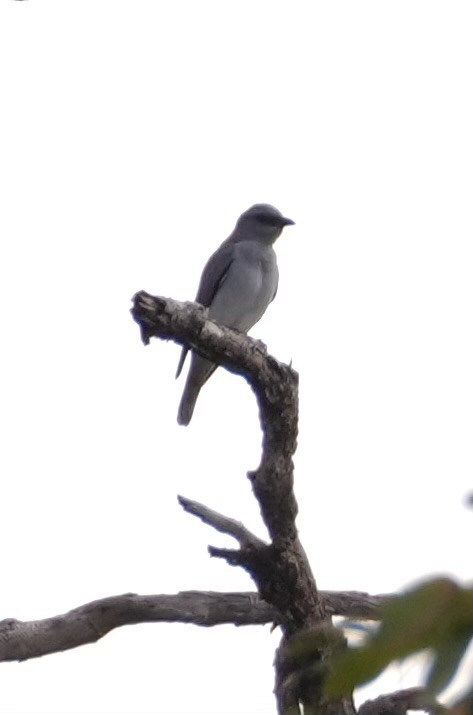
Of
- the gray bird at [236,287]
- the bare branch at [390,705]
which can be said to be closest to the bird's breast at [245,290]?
the gray bird at [236,287]

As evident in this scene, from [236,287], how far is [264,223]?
1299 millimetres

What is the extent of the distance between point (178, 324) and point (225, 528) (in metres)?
0.87

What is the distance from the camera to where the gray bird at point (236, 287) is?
34.7ft

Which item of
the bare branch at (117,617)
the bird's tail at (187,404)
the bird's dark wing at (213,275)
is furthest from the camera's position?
the bird's dark wing at (213,275)

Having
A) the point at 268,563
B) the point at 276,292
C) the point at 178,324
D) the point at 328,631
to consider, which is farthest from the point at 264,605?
the point at 276,292

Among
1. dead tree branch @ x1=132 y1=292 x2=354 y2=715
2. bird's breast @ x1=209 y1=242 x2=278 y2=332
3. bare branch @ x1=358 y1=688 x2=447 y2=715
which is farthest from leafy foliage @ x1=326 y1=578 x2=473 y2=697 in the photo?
bird's breast @ x1=209 y1=242 x2=278 y2=332

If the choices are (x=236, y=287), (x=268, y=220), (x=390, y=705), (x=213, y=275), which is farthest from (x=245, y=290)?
(x=390, y=705)

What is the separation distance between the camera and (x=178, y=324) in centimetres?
445

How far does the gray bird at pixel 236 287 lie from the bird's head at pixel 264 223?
0.01 metres

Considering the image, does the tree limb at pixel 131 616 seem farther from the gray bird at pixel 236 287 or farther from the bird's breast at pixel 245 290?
the bird's breast at pixel 245 290

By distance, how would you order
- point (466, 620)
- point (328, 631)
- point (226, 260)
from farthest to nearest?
point (226, 260) < point (328, 631) < point (466, 620)

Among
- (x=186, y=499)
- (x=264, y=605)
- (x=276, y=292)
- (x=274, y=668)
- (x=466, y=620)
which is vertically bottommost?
(x=466, y=620)

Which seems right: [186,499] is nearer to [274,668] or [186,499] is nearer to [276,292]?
[274,668]

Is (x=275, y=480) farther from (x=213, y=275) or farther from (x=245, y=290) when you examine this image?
(x=213, y=275)
